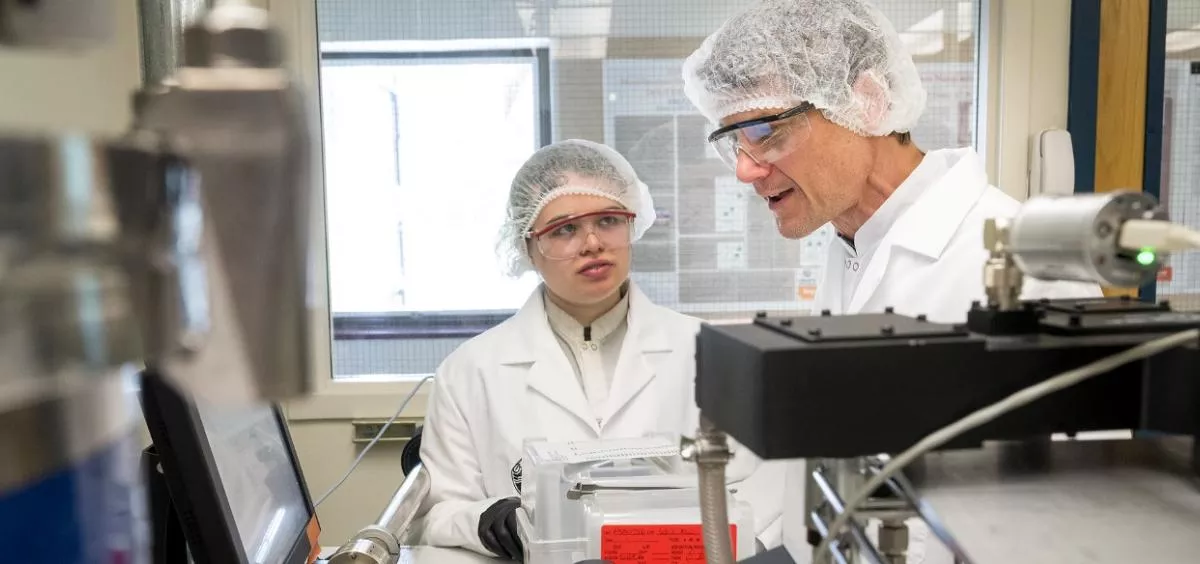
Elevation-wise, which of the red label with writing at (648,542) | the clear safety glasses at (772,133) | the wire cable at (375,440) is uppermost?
the clear safety glasses at (772,133)

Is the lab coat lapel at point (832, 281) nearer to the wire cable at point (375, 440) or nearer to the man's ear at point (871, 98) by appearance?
the man's ear at point (871, 98)

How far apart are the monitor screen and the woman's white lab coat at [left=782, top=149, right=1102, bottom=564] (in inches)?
29.4

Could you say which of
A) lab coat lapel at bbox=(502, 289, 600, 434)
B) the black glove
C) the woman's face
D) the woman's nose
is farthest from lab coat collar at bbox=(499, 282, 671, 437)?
the black glove

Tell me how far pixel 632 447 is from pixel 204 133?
34.5 inches

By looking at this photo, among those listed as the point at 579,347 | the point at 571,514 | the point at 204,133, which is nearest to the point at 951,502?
the point at 204,133

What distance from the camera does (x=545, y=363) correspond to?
177cm

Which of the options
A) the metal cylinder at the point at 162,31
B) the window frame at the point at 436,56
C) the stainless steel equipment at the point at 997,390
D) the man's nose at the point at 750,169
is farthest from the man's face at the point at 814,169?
the metal cylinder at the point at 162,31

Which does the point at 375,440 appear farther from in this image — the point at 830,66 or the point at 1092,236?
the point at 1092,236

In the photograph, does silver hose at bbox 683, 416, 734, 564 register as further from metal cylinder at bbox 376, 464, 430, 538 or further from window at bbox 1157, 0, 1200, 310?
window at bbox 1157, 0, 1200, 310

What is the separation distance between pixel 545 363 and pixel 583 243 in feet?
0.97

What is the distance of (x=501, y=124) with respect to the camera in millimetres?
2328

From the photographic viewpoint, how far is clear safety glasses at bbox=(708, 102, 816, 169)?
1.34 metres

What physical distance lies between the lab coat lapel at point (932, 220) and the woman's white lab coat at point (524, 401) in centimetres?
46

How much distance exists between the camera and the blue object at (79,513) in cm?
24
